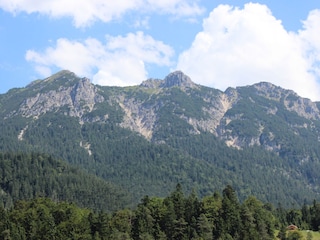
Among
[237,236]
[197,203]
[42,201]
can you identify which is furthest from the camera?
[42,201]

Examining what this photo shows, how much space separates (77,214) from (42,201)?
892 inches

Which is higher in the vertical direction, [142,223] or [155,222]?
[155,222]

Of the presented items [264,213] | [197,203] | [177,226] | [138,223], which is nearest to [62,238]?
[138,223]

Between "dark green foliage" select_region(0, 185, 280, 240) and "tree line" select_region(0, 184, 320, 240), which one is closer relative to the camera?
"dark green foliage" select_region(0, 185, 280, 240)

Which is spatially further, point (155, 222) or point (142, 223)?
point (155, 222)

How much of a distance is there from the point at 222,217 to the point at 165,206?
17.5 meters

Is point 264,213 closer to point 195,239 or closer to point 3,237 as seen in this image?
point 195,239

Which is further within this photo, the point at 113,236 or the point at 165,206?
the point at 165,206

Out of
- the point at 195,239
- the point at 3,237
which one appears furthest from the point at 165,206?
the point at 3,237

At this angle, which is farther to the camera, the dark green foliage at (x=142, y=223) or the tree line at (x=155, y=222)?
the tree line at (x=155, y=222)

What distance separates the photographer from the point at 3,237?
455 feet

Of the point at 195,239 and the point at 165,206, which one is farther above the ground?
the point at 165,206

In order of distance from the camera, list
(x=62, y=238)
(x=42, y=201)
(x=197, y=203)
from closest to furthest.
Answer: (x=62, y=238) → (x=197, y=203) → (x=42, y=201)

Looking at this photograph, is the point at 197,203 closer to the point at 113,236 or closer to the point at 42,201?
the point at 113,236
